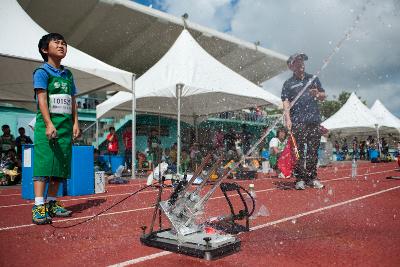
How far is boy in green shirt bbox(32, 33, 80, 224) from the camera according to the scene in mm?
3789

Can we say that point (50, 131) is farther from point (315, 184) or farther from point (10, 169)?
point (10, 169)

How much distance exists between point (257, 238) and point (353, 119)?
73.1ft

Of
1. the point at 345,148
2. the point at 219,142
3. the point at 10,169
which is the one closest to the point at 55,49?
the point at 219,142

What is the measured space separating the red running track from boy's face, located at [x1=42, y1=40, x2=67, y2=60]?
6.53 ft

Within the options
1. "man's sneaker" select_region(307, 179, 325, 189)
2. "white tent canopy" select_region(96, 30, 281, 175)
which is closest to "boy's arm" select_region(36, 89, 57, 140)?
"man's sneaker" select_region(307, 179, 325, 189)

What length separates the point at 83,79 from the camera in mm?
8977

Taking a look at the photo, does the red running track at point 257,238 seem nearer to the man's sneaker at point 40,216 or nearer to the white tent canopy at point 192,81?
the man's sneaker at point 40,216

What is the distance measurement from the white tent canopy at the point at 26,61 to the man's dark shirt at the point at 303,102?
4333mm

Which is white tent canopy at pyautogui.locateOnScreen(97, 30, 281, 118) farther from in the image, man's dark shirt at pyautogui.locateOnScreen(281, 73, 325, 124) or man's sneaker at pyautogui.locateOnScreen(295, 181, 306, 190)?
man's sneaker at pyautogui.locateOnScreen(295, 181, 306, 190)

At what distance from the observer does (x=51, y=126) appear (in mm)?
3740

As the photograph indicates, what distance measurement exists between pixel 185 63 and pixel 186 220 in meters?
7.49

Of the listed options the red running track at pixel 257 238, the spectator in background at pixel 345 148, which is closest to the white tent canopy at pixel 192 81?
the red running track at pixel 257 238

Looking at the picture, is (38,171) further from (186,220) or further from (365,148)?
(365,148)

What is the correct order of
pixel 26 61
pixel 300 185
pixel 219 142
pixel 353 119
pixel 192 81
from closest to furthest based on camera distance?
pixel 219 142, pixel 300 185, pixel 26 61, pixel 192 81, pixel 353 119
